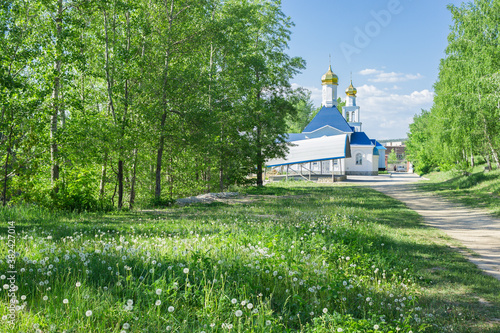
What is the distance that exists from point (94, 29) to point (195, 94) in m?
5.07

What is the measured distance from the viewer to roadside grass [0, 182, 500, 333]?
344cm

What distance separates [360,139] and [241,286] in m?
59.8

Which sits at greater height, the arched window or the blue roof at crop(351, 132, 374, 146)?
the blue roof at crop(351, 132, 374, 146)

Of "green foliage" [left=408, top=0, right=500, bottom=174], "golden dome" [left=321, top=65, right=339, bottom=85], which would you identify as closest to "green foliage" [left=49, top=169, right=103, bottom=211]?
"green foliage" [left=408, top=0, right=500, bottom=174]

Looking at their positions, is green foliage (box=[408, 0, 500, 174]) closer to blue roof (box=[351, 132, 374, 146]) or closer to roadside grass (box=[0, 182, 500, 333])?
roadside grass (box=[0, 182, 500, 333])

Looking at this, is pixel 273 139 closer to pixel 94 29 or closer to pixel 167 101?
pixel 167 101

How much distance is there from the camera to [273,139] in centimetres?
2562

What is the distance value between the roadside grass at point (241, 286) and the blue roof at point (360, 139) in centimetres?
5384

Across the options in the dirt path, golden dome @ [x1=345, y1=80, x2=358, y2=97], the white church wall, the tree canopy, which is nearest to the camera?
the dirt path

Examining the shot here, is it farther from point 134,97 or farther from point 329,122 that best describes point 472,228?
point 329,122

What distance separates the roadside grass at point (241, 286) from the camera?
3.44 metres

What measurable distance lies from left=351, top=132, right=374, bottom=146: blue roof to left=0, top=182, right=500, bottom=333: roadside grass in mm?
53842

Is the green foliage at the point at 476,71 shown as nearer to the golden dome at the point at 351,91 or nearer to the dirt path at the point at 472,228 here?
the dirt path at the point at 472,228

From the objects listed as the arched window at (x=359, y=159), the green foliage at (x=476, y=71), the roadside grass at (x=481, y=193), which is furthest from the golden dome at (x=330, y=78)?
the roadside grass at (x=481, y=193)
